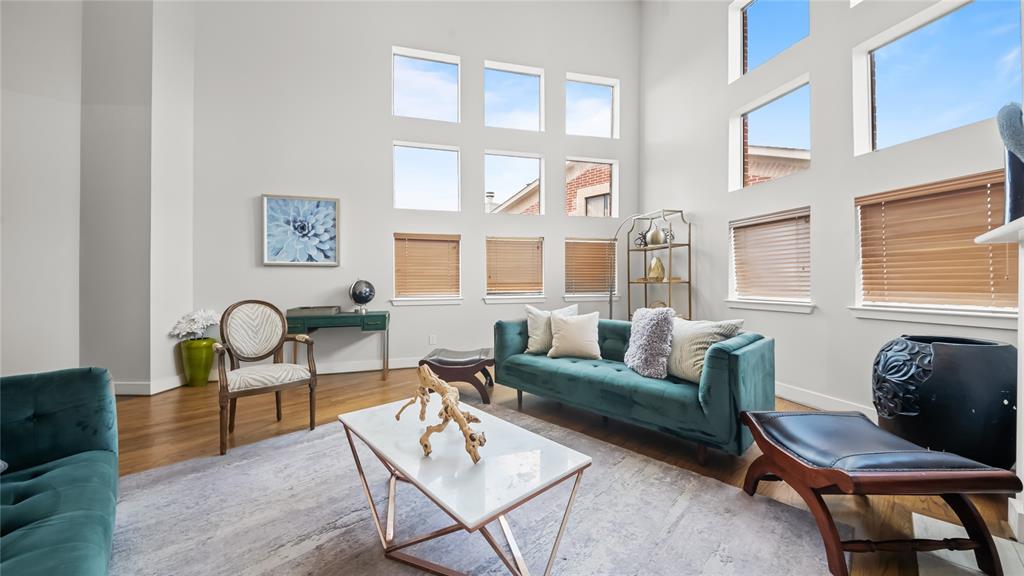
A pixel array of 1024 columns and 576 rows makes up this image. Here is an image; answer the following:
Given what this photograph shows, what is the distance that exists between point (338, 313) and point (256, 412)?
1.31 meters

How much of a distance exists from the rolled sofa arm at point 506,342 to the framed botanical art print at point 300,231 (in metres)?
2.30

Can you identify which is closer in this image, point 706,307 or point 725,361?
point 725,361

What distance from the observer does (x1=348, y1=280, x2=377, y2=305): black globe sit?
4332 mm

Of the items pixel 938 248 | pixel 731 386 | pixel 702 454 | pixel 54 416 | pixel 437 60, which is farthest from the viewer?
pixel 437 60

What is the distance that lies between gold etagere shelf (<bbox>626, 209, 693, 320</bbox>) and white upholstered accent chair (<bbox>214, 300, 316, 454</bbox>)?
145 inches

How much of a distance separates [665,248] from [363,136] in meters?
3.83

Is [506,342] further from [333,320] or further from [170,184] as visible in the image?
[170,184]

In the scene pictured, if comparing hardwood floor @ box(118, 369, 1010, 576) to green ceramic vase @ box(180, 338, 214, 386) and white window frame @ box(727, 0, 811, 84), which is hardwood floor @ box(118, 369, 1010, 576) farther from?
white window frame @ box(727, 0, 811, 84)

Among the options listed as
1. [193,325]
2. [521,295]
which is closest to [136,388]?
[193,325]

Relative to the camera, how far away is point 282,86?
14.0 ft

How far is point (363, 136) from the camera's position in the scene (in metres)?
4.54

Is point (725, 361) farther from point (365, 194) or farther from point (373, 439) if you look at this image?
point (365, 194)

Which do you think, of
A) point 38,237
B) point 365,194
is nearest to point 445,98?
point 365,194

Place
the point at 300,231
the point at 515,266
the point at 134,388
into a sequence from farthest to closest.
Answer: the point at 515,266 < the point at 300,231 < the point at 134,388
